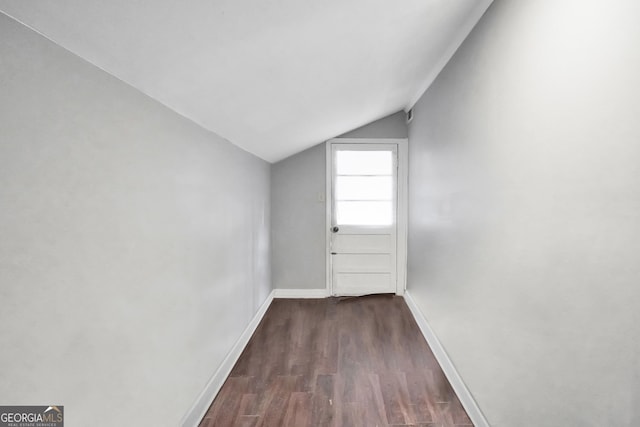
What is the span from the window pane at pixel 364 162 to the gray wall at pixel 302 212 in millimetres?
198

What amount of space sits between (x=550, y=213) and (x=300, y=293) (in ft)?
10.3

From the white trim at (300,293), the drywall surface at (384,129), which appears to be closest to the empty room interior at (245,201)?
the drywall surface at (384,129)

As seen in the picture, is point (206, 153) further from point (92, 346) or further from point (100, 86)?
point (92, 346)

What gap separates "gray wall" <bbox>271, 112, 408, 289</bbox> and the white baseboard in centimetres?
102

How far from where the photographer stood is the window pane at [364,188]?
12.4 feet

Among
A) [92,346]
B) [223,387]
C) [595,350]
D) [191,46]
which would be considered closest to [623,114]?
[595,350]

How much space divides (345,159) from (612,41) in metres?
2.96

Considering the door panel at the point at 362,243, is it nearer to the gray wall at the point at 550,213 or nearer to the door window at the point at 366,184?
the door window at the point at 366,184

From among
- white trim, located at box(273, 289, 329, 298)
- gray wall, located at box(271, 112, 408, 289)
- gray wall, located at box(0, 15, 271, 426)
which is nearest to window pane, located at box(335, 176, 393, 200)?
gray wall, located at box(271, 112, 408, 289)

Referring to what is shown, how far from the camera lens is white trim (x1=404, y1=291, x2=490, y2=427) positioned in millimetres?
1683

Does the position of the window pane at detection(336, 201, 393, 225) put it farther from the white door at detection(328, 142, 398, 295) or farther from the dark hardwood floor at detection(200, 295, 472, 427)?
the dark hardwood floor at detection(200, 295, 472, 427)

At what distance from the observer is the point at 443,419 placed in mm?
1754

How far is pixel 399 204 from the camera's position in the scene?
3791 millimetres

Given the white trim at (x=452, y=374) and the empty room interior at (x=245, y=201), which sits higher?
the empty room interior at (x=245, y=201)
